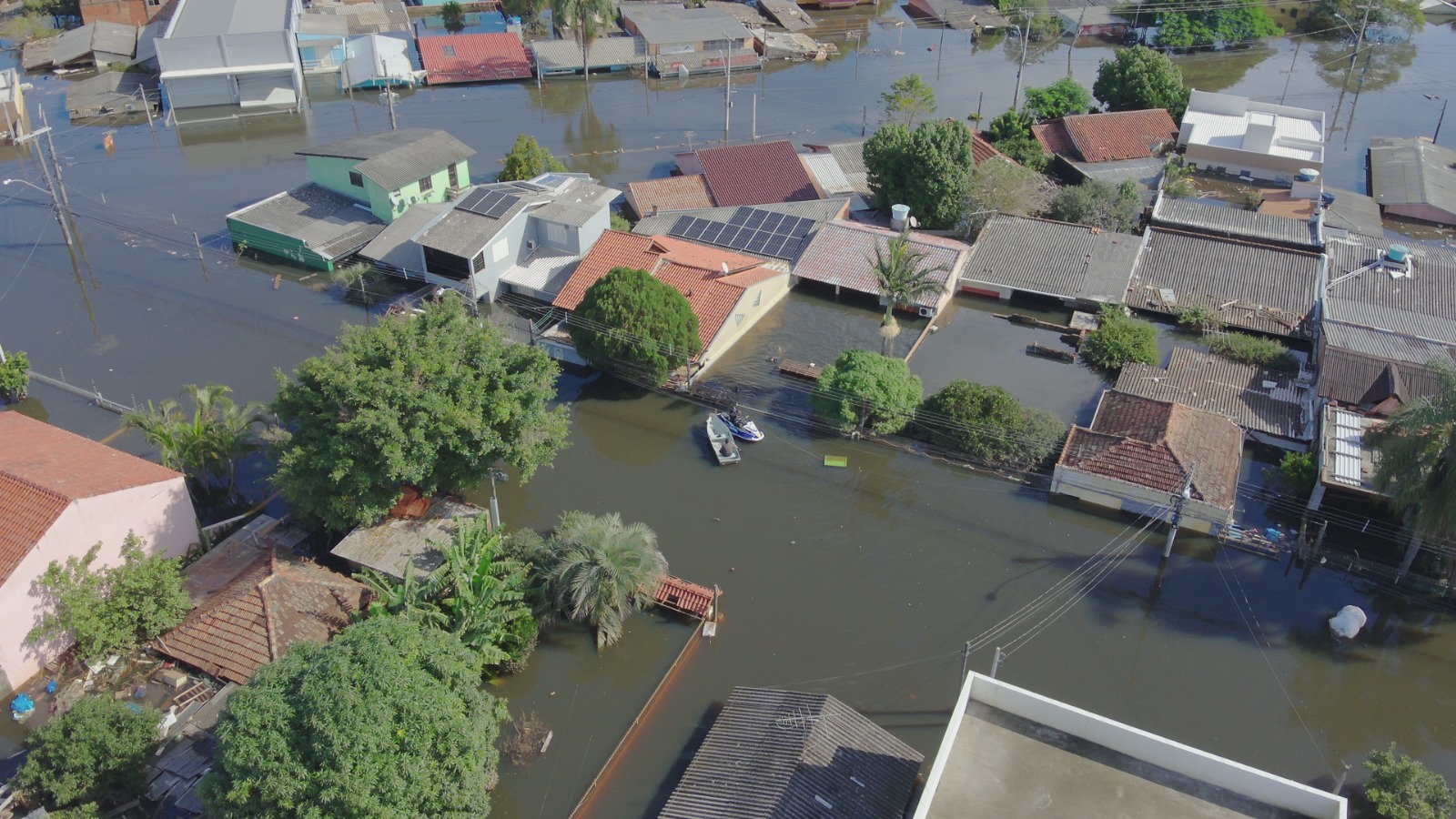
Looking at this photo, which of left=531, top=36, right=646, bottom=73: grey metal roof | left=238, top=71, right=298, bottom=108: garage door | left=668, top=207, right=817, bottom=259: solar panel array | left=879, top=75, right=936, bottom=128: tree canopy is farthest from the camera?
left=531, top=36, right=646, bottom=73: grey metal roof

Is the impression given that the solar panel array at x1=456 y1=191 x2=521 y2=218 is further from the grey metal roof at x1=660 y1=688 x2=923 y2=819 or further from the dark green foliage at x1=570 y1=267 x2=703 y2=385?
the grey metal roof at x1=660 y1=688 x2=923 y2=819

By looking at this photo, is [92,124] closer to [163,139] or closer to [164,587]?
[163,139]

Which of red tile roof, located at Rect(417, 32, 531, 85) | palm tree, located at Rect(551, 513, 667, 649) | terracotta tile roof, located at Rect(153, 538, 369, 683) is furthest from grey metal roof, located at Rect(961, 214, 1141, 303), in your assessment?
red tile roof, located at Rect(417, 32, 531, 85)

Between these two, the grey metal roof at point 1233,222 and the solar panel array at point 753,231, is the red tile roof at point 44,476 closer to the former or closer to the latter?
the solar panel array at point 753,231

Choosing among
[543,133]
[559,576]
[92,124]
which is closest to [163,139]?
[92,124]

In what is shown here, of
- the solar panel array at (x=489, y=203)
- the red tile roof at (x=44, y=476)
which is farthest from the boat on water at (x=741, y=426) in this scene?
the red tile roof at (x=44, y=476)
